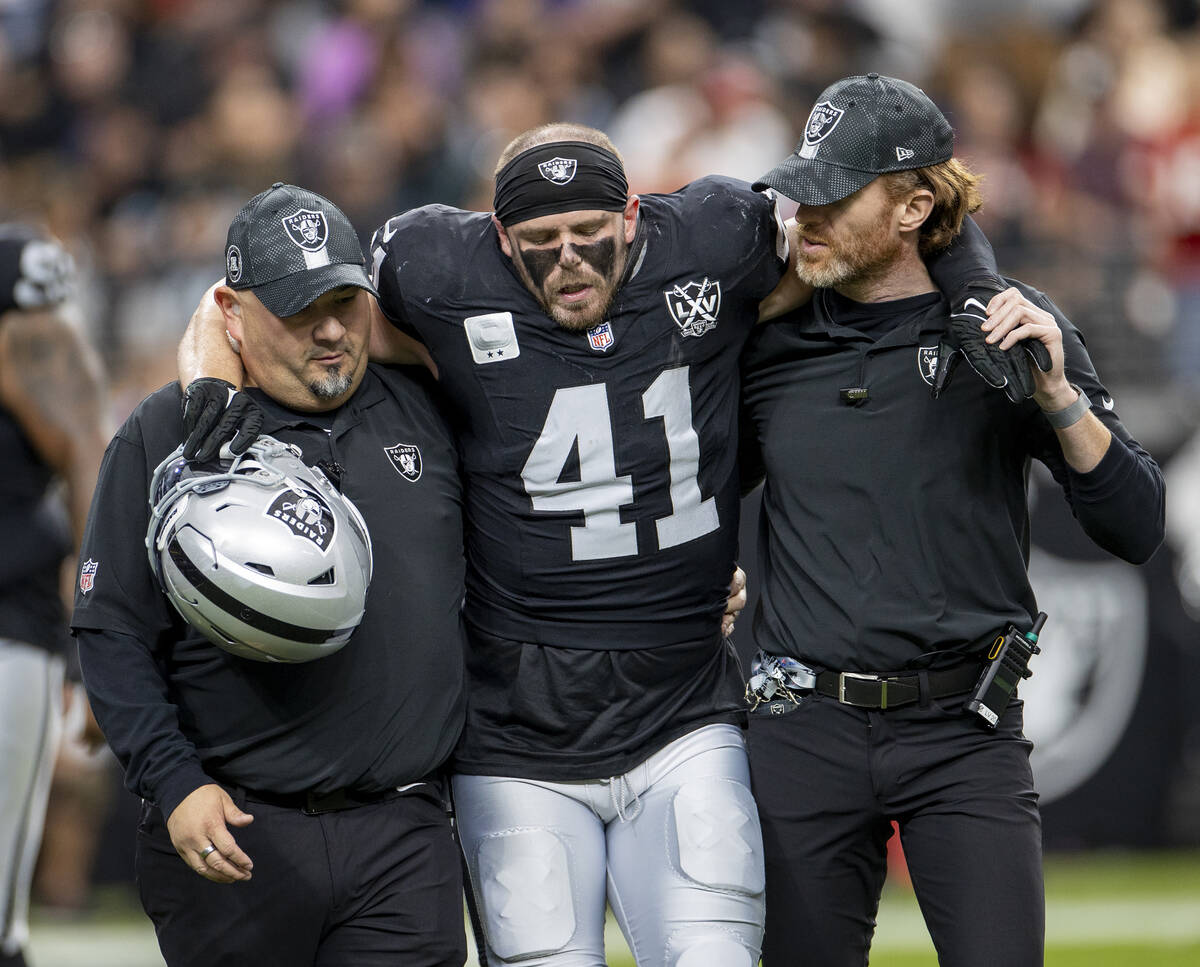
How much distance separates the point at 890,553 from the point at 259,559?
1421 millimetres

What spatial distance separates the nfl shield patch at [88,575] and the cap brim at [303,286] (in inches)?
26.3

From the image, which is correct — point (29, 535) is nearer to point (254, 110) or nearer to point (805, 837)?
point (805, 837)

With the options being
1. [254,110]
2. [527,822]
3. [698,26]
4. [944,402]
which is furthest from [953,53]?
[527,822]

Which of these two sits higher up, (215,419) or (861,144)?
(861,144)

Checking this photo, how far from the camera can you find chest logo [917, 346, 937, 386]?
387 cm

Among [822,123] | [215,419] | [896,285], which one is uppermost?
[822,123]

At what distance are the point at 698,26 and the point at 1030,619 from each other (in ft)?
24.4

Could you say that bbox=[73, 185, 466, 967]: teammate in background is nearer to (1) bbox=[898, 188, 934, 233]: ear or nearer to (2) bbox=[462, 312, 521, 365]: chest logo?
(2) bbox=[462, 312, 521, 365]: chest logo

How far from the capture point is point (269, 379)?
3.79m

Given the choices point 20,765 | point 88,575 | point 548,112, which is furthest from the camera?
point 548,112

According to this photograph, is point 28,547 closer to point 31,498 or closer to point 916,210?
point 31,498

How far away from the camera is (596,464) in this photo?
3916mm

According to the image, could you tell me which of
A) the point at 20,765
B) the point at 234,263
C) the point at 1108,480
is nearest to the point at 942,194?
the point at 1108,480

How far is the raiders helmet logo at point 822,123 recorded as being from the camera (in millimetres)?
3920
